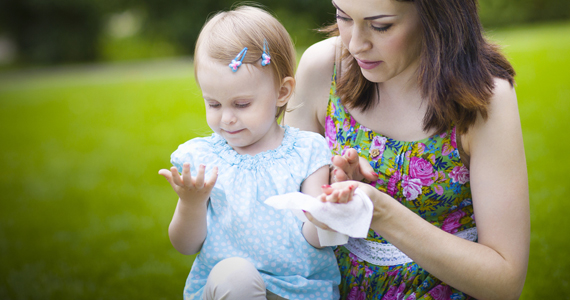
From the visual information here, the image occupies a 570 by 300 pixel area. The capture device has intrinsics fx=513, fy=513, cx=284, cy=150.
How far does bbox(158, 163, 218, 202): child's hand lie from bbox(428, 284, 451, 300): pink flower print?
0.94 metres

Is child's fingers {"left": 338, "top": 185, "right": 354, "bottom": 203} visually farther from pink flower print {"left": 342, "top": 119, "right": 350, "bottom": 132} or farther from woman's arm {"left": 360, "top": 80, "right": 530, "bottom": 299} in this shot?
pink flower print {"left": 342, "top": 119, "right": 350, "bottom": 132}

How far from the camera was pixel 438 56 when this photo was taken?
172 centimetres

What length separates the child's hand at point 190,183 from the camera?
5.28 feet

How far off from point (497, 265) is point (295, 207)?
30.0 inches

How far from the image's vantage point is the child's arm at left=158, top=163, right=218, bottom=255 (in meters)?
1.63

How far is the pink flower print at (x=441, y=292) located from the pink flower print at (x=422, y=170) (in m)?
0.40

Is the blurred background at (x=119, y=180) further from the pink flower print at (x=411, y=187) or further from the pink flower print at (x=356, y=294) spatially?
the pink flower print at (x=356, y=294)

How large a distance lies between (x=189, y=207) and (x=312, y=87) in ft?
2.62

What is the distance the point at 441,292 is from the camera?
1944 mm

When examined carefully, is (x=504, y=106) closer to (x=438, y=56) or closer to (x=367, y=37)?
(x=438, y=56)

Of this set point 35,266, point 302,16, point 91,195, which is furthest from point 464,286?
point 302,16

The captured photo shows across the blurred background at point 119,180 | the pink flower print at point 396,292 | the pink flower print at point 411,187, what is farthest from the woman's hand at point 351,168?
the blurred background at point 119,180

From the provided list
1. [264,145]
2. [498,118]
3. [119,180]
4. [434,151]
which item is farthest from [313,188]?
[119,180]

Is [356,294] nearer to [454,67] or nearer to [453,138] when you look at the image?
[453,138]
